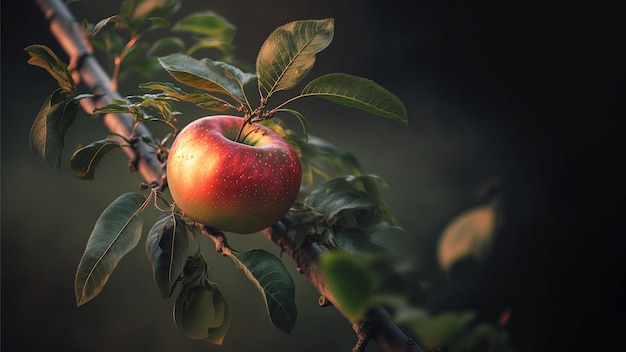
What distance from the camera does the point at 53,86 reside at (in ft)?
3.21

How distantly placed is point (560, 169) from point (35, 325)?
2.63 feet

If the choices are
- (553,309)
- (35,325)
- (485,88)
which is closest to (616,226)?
(553,309)

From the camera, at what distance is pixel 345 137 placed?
3.24 feet

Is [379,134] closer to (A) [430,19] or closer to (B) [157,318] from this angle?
(A) [430,19]

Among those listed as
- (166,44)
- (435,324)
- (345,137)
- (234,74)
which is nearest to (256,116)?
(234,74)

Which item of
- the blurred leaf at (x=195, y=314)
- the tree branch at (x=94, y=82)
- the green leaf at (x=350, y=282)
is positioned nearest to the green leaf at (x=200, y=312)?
the blurred leaf at (x=195, y=314)

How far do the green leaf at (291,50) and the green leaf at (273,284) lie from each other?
5.1 inches

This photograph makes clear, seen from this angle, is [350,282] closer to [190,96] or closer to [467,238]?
[467,238]

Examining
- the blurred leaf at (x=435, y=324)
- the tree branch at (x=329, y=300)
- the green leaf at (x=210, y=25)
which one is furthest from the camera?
the green leaf at (x=210, y=25)

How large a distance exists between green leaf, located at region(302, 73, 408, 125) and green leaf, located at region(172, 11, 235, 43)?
37 cm

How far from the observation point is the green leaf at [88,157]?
452mm

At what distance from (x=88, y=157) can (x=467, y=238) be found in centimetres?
33

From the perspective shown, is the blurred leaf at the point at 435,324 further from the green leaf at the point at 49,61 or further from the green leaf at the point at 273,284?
the green leaf at the point at 49,61

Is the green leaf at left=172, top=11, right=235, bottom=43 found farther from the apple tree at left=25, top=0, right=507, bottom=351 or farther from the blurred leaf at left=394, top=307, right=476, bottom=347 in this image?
the blurred leaf at left=394, top=307, right=476, bottom=347
